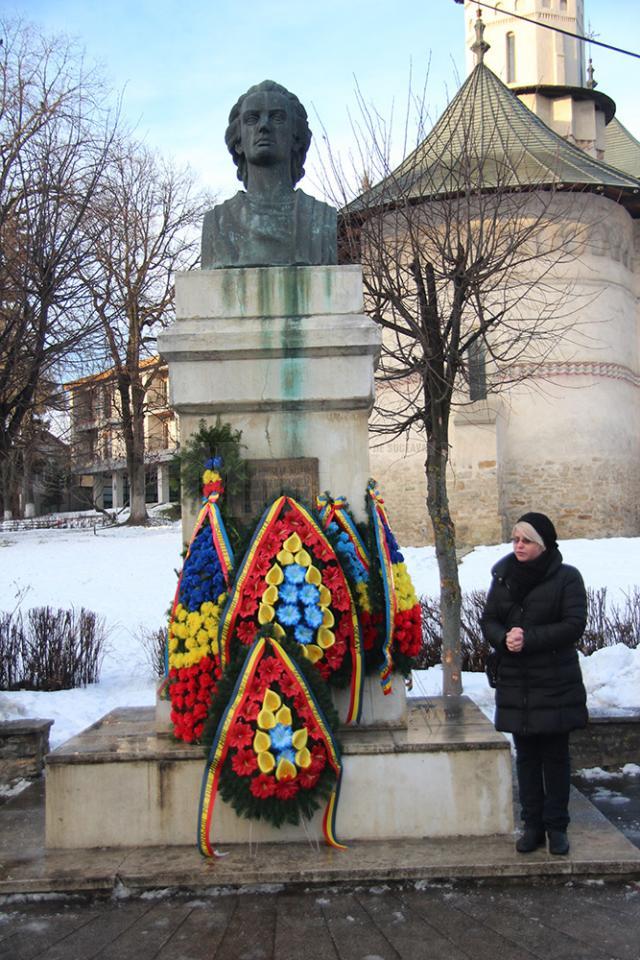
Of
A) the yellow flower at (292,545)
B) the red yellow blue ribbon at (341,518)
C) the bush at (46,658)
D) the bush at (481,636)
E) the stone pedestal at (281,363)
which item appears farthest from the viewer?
the bush at (481,636)

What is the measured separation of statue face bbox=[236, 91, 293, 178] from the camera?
17.0 ft

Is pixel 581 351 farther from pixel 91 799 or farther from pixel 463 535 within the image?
pixel 91 799

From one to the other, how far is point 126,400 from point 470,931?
2599 centimetres

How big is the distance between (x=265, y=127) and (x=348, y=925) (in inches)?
162

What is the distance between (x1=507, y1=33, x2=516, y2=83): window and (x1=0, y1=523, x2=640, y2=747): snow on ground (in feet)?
57.0

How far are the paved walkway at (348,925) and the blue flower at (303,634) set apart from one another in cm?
110

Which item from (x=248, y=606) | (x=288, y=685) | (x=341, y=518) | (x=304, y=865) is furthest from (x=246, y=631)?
(x=304, y=865)

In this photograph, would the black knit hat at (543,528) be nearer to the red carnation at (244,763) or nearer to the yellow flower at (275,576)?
the yellow flower at (275,576)

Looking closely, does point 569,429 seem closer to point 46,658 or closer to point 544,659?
point 46,658

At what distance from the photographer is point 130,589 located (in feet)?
49.2

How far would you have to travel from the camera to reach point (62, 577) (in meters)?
16.8

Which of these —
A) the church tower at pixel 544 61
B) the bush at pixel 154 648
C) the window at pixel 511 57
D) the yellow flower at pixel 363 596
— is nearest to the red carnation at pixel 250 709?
the yellow flower at pixel 363 596

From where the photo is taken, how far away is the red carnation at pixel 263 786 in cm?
397

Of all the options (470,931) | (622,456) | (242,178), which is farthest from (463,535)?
(470,931)
